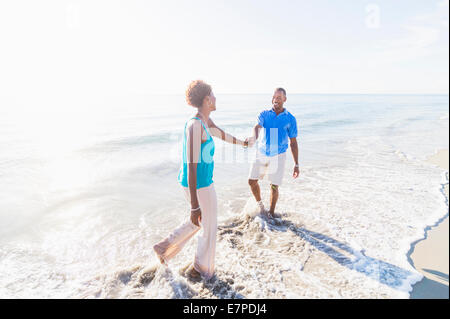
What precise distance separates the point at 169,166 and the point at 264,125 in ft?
21.6

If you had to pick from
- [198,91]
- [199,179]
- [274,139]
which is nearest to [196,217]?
[199,179]

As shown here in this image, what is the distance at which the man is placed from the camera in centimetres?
448

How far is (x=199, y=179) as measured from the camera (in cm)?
281

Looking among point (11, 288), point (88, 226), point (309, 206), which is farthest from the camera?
point (309, 206)

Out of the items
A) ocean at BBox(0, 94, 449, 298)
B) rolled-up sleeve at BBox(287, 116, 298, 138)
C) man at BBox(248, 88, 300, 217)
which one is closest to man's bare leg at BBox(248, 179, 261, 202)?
man at BBox(248, 88, 300, 217)

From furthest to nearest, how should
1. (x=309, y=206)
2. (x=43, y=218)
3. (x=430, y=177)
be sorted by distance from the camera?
(x=430, y=177) < (x=309, y=206) < (x=43, y=218)

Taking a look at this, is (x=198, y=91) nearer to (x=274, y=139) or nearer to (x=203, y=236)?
(x=203, y=236)

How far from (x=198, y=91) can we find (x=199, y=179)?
3.24ft

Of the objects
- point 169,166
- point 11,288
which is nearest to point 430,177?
point 169,166

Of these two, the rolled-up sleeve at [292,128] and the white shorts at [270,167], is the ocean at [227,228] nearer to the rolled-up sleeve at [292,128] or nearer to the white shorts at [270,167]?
the white shorts at [270,167]

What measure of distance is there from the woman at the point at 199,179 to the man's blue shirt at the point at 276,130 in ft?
6.18

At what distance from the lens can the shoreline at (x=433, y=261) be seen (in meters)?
3.29
